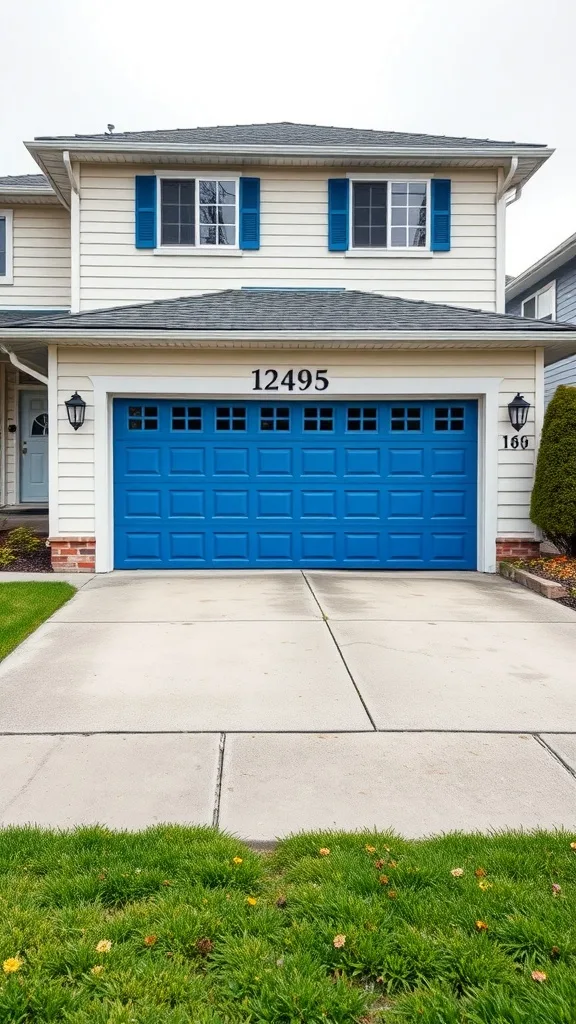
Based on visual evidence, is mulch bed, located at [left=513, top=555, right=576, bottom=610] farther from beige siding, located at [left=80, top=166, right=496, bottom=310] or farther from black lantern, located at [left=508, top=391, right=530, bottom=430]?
beige siding, located at [left=80, top=166, right=496, bottom=310]

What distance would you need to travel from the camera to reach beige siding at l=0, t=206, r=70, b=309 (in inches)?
482

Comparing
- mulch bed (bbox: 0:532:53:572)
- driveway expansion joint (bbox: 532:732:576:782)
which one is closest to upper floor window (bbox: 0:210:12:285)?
mulch bed (bbox: 0:532:53:572)

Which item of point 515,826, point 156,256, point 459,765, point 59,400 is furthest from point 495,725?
point 156,256

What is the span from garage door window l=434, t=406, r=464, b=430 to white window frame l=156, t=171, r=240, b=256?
12.9ft

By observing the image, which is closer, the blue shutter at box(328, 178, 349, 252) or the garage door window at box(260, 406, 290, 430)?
the garage door window at box(260, 406, 290, 430)

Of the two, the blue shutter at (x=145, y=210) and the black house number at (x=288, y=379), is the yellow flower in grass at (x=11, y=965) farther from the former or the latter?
the blue shutter at (x=145, y=210)

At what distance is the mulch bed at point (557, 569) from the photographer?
7143mm

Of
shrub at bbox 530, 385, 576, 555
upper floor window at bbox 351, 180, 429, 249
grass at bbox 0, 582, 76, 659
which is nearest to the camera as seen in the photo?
grass at bbox 0, 582, 76, 659

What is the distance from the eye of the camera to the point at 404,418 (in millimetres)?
9023

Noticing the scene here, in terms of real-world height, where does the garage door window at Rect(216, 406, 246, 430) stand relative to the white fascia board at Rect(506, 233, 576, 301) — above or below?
below

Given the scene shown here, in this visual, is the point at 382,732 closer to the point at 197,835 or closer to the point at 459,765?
the point at 459,765

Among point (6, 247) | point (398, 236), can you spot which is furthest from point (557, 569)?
point (6, 247)

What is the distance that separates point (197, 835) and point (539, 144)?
10400 mm

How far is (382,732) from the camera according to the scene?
3.73 m
